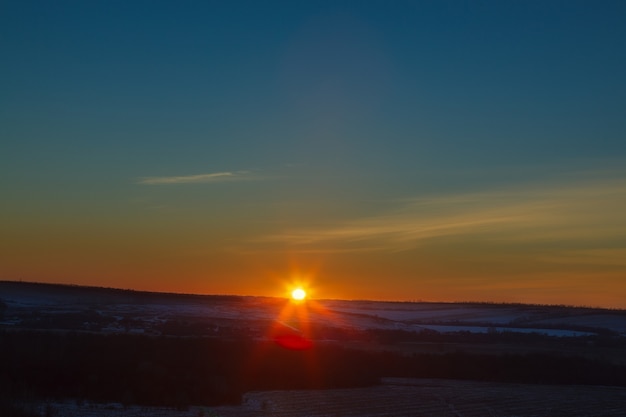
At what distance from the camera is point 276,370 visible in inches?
1779

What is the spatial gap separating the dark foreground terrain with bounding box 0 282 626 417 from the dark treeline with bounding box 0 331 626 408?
79 millimetres

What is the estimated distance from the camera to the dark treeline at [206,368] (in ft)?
114

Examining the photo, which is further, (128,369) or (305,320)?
(305,320)

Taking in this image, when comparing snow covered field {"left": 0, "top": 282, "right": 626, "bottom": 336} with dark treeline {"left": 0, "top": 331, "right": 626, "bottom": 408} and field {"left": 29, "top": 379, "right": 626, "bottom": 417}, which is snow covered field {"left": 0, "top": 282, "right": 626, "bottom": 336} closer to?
dark treeline {"left": 0, "top": 331, "right": 626, "bottom": 408}

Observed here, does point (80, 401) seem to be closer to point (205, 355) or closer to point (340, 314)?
point (205, 355)

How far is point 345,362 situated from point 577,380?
44.3ft

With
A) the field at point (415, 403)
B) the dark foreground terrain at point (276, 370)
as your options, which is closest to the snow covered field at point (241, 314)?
the dark foreground terrain at point (276, 370)

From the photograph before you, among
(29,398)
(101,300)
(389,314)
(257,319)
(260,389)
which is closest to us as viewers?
(29,398)

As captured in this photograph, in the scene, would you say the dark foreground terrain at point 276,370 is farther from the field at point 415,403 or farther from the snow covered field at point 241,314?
the snow covered field at point 241,314

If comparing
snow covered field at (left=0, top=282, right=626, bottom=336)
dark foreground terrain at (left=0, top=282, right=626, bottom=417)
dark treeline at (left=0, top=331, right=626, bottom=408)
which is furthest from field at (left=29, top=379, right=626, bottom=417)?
snow covered field at (left=0, top=282, right=626, bottom=336)

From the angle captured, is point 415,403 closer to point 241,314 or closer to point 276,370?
point 276,370

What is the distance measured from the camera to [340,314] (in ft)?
378

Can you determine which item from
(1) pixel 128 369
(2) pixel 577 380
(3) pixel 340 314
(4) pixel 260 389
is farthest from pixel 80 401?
(3) pixel 340 314

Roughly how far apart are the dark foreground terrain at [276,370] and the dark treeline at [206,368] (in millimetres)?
79
